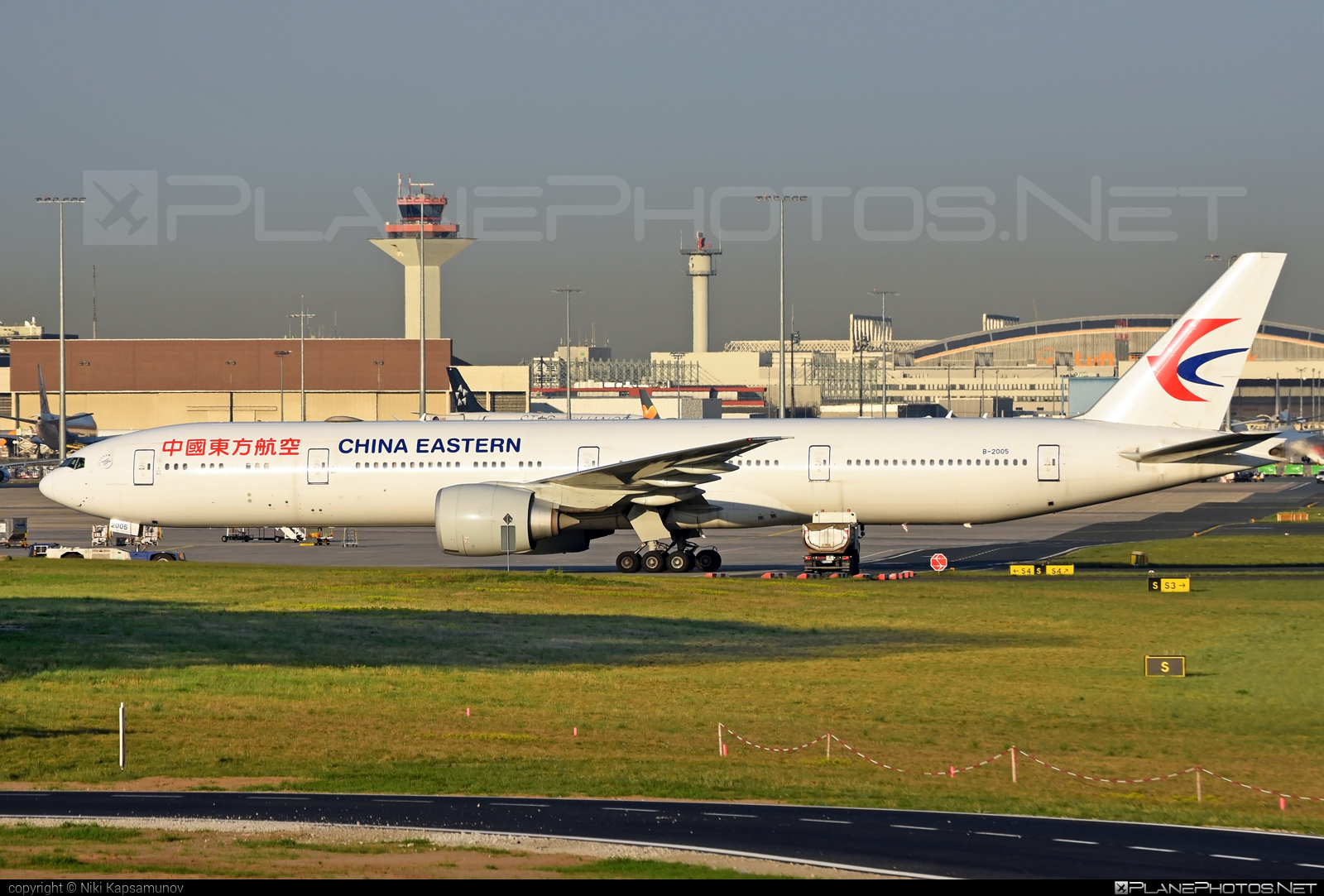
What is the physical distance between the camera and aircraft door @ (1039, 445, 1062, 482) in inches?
1603

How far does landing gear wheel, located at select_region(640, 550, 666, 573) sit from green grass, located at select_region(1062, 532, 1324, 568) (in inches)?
541

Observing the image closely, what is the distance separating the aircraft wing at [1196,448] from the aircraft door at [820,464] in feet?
27.1

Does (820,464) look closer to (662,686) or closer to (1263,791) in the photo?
(662,686)

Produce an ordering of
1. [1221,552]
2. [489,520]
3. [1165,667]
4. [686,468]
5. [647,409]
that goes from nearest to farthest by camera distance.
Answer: [1165,667], [489,520], [686,468], [1221,552], [647,409]

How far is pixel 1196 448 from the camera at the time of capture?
128 feet

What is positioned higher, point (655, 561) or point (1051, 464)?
point (1051, 464)

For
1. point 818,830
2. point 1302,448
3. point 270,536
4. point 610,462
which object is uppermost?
point 1302,448

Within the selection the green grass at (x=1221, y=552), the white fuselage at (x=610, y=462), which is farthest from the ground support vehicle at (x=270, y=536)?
the green grass at (x=1221, y=552)

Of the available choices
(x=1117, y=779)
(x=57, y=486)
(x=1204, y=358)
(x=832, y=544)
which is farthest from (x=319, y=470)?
(x=1117, y=779)

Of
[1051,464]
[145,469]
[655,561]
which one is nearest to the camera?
[1051,464]

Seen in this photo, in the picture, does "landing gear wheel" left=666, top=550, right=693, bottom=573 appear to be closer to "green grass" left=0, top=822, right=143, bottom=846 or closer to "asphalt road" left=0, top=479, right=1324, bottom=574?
"asphalt road" left=0, top=479, right=1324, bottom=574

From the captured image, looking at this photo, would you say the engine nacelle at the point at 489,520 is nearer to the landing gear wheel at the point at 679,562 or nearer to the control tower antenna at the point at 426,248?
the landing gear wheel at the point at 679,562

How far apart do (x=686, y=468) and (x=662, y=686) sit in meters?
15.4
